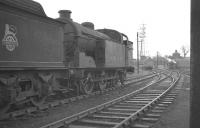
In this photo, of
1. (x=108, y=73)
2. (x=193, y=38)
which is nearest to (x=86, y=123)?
(x=193, y=38)

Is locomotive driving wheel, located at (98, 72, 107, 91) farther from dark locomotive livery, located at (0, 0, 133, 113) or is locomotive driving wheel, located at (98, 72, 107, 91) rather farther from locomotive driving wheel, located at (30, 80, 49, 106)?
locomotive driving wheel, located at (30, 80, 49, 106)

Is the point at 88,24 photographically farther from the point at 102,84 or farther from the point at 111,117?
the point at 111,117

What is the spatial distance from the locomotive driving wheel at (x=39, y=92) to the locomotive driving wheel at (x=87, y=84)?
329 cm

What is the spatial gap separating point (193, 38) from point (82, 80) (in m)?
8.64

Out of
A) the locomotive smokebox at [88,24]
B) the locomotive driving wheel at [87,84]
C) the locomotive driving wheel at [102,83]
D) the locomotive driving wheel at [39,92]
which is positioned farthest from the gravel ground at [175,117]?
the locomotive smokebox at [88,24]

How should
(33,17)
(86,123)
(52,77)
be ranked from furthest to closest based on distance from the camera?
(52,77) → (33,17) → (86,123)

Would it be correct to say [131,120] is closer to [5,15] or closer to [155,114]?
[155,114]

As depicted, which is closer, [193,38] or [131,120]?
[193,38]

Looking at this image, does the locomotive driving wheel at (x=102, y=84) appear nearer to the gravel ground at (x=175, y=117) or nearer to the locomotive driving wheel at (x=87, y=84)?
the locomotive driving wheel at (x=87, y=84)

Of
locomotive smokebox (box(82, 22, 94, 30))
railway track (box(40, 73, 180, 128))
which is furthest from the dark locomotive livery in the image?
railway track (box(40, 73, 180, 128))

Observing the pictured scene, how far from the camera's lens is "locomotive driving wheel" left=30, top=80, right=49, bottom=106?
8.29 meters

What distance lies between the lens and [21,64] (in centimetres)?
725

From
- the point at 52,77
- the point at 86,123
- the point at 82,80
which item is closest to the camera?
the point at 86,123

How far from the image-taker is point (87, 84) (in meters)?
12.7
